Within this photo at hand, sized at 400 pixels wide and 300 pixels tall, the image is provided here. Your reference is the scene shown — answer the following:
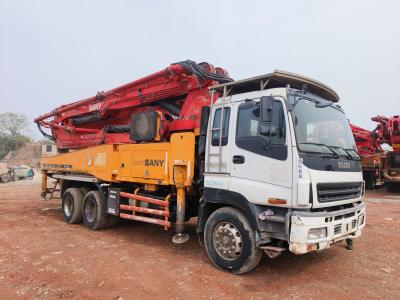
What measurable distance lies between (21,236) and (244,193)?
200 inches

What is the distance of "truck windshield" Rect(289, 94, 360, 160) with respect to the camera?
449 centimetres

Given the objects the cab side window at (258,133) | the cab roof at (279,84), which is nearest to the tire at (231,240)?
the cab side window at (258,133)

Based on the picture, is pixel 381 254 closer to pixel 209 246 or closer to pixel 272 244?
pixel 272 244

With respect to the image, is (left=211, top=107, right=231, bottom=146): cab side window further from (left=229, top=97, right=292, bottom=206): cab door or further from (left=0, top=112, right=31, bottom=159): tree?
(left=0, top=112, right=31, bottom=159): tree

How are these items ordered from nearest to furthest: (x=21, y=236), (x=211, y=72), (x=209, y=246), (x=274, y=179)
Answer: (x=274, y=179) → (x=209, y=246) → (x=211, y=72) → (x=21, y=236)

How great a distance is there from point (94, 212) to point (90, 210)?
0.25 m

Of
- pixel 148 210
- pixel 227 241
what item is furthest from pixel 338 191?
pixel 148 210

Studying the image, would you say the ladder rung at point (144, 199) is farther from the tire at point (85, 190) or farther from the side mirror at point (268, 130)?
the side mirror at point (268, 130)

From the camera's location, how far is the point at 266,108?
173 inches

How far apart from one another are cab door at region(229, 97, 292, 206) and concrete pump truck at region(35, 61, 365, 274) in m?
0.01

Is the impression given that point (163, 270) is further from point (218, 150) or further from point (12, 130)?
point (12, 130)

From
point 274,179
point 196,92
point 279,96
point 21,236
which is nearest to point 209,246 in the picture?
point 274,179

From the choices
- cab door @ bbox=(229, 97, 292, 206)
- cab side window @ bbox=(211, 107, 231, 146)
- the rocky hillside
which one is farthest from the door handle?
the rocky hillside

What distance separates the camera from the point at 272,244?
464cm
